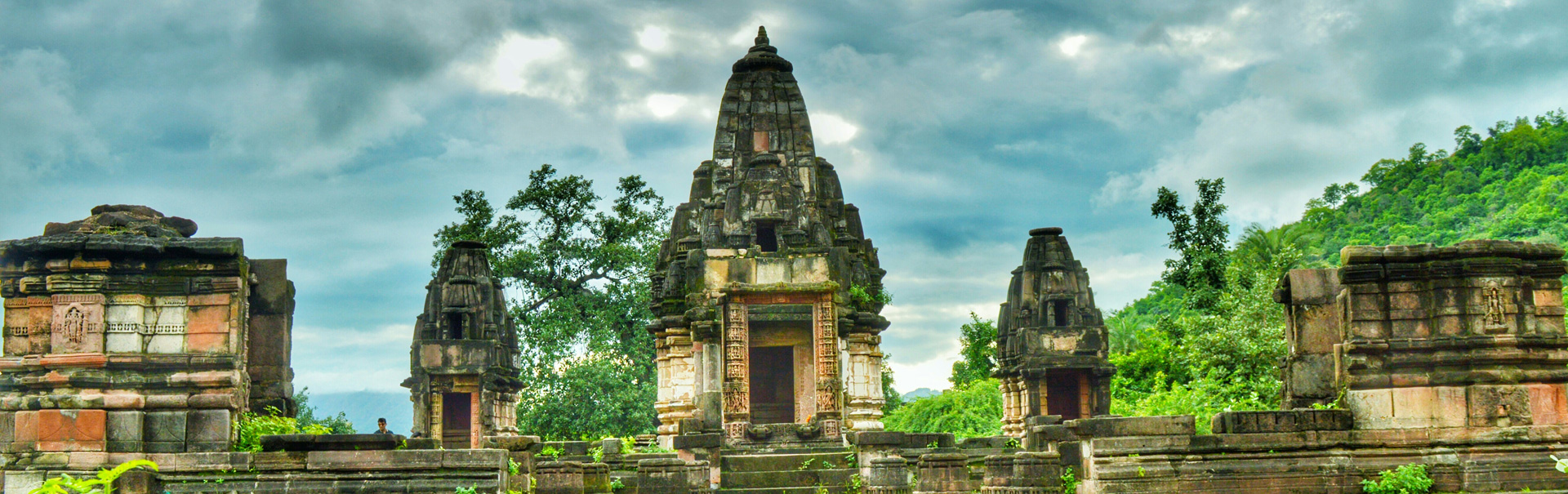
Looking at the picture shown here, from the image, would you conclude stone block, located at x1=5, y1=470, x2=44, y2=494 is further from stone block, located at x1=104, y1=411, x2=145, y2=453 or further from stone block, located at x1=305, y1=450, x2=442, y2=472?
stone block, located at x1=305, y1=450, x2=442, y2=472

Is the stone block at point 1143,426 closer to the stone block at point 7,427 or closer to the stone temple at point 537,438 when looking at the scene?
the stone temple at point 537,438

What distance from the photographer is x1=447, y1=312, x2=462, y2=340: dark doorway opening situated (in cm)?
2930

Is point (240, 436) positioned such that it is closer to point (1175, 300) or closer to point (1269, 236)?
point (1269, 236)

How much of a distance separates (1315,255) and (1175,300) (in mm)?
5373

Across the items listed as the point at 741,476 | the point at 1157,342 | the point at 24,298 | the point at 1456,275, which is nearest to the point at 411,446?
the point at 24,298

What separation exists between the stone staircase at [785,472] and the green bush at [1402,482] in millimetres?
7124

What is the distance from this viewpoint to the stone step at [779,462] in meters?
17.5

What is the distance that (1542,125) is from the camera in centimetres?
5475

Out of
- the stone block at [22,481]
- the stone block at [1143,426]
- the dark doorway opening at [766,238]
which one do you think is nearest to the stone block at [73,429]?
the stone block at [22,481]

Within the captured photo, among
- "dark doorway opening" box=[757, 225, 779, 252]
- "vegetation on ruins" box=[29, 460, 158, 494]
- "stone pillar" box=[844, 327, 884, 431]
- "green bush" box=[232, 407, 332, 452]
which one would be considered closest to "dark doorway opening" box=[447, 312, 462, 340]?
"dark doorway opening" box=[757, 225, 779, 252]

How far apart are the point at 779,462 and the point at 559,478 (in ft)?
17.0

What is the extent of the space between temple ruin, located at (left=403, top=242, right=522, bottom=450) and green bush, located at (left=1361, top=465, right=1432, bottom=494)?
20.6 meters

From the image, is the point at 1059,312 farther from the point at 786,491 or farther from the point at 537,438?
the point at 537,438

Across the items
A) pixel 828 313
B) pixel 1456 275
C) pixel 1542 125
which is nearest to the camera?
pixel 1456 275
